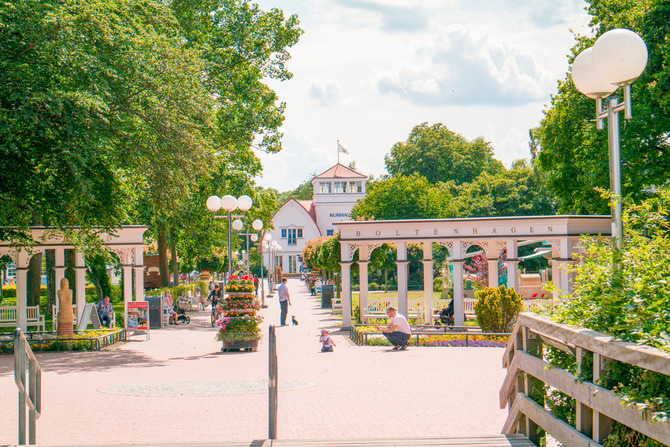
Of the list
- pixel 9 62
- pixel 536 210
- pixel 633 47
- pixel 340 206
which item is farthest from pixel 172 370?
pixel 340 206

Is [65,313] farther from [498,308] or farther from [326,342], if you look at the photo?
[498,308]

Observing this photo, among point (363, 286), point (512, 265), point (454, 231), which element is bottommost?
point (363, 286)

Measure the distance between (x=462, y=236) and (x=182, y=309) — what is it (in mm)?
12884

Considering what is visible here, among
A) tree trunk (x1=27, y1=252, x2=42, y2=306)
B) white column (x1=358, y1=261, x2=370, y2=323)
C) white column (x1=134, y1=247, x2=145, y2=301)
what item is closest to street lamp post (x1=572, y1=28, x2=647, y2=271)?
white column (x1=358, y1=261, x2=370, y2=323)

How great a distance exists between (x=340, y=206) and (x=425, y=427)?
274 feet

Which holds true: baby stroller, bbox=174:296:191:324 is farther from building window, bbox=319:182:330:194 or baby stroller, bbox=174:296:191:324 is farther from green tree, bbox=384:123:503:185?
building window, bbox=319:182:330:194

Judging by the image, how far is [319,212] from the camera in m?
92.2

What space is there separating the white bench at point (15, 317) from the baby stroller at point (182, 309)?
5.98m

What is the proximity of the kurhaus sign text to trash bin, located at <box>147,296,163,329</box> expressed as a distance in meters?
7.98

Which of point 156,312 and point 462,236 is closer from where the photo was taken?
point 462,236

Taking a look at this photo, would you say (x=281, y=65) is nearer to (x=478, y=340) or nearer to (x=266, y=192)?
(x=266, y=192)

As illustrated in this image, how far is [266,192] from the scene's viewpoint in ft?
127

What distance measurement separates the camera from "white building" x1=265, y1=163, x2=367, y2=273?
90.9m

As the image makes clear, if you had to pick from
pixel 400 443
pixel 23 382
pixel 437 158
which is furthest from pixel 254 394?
pixel 437 158
